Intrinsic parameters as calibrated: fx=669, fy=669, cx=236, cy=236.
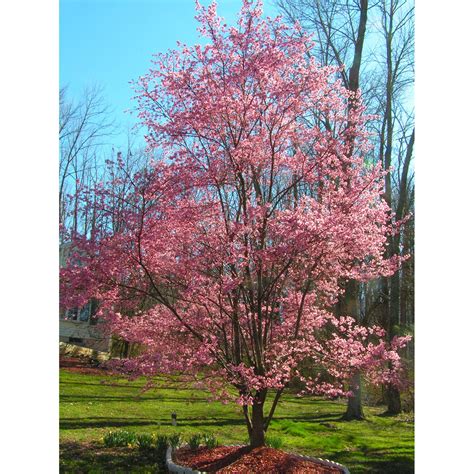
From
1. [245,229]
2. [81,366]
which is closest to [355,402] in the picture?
[245,229]

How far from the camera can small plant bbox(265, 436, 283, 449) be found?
3.58 metres

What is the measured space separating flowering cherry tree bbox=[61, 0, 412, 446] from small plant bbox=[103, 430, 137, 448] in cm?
50

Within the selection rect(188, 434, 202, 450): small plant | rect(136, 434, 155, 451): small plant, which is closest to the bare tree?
rect(136, 434, 155, 451): small plant

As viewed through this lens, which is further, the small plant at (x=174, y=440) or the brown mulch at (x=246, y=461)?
the small plant at (x=174, y=440)

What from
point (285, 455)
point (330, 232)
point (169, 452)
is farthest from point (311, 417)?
point (330, 232)

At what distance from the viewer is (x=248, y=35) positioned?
11.1 feet

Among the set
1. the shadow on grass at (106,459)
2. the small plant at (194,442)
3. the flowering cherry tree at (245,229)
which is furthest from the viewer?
the small plant at (194,442)

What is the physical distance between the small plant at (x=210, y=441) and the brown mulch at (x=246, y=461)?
0.9 inches

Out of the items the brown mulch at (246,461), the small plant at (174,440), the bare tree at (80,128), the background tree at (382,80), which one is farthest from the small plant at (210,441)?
the bare tree at (80,128)

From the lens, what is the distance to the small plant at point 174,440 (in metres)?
3.60

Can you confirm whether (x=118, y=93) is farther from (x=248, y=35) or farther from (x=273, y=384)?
(x=273, y=384)

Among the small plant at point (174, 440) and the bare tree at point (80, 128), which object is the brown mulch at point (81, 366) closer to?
the small plant at point (174, 440)

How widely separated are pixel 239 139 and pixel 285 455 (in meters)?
1.66

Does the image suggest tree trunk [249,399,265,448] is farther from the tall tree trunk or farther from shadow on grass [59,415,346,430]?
the tall tree trunk
